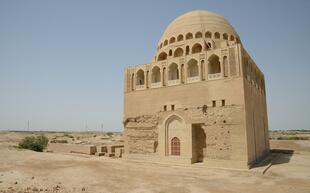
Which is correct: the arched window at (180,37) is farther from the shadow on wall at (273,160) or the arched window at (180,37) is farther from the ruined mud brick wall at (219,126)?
the shadow on wall at (273,160)

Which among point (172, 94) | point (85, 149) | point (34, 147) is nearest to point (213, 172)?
point (172, 94)

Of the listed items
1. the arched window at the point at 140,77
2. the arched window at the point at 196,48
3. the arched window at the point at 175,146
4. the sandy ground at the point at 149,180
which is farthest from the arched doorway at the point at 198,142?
the arched window at the point at 196,48

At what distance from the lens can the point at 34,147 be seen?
27.2 meters

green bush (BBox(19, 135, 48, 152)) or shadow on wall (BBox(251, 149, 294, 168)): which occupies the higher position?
green bush (BBox(19, 135, 48, 152))

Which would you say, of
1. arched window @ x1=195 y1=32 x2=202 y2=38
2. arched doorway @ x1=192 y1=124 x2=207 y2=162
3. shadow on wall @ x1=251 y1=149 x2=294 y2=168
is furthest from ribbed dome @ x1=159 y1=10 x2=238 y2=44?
shadow on wall @ x1=251 y1=149 x2=294 y2=168

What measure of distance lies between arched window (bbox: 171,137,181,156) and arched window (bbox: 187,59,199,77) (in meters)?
5.57

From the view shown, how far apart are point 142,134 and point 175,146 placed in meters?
3.49

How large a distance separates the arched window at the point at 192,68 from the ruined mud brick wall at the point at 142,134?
4.95 meters

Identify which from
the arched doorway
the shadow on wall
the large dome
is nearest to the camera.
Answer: the shadow on wall

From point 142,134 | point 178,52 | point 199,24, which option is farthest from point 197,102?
point 199,24

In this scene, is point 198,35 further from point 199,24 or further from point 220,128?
point 220,128

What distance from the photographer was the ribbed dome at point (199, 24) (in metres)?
23.7

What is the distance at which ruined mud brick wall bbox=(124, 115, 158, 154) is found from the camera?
20156 mm

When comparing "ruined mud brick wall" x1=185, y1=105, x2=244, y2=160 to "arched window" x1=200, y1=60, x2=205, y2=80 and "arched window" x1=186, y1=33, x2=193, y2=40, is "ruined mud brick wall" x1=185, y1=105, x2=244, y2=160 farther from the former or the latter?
"arched window" x1=186, y1=33, x2=193, y2=40
